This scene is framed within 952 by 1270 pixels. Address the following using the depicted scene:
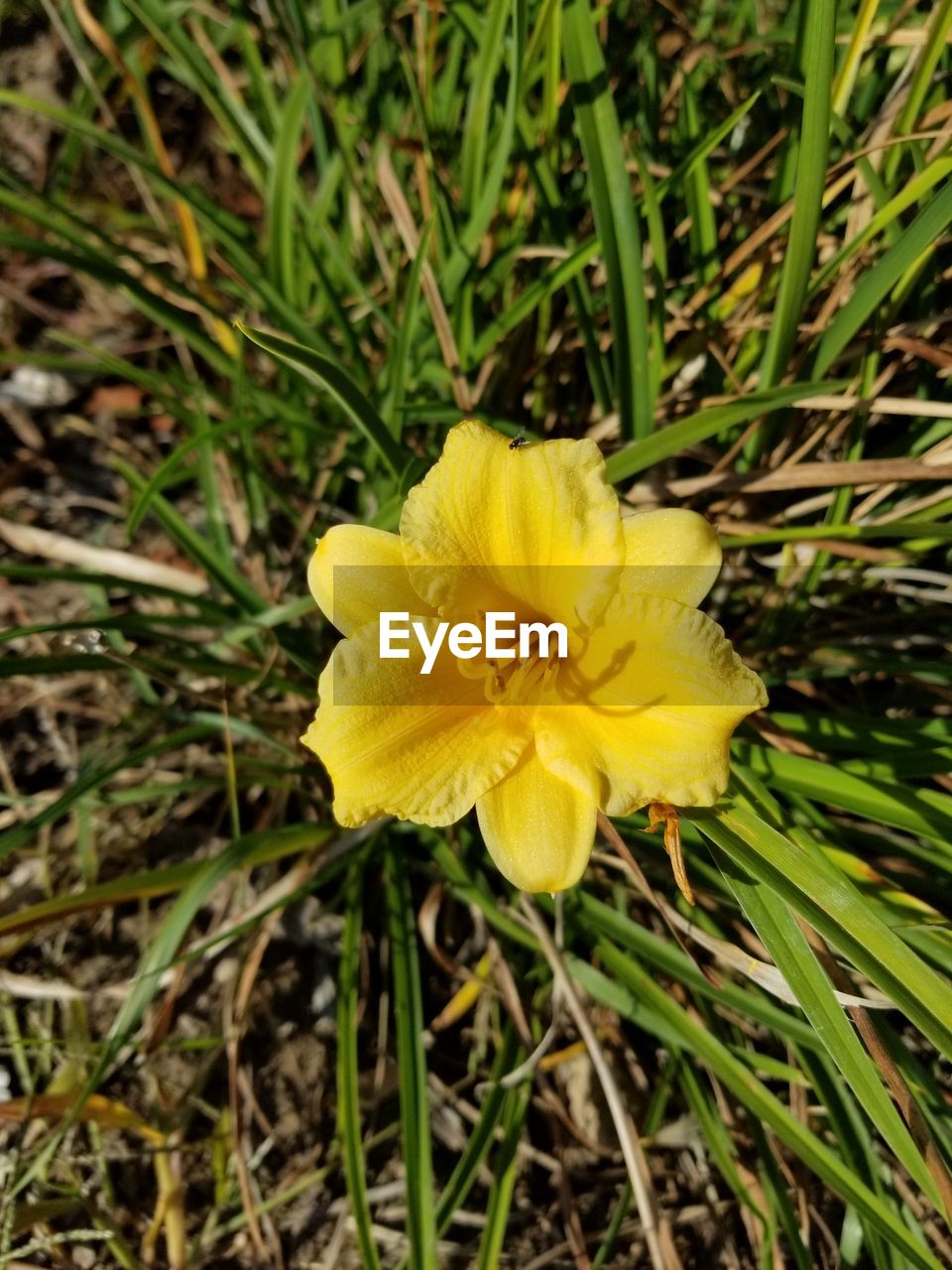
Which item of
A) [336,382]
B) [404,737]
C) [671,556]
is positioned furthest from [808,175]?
[404,737]

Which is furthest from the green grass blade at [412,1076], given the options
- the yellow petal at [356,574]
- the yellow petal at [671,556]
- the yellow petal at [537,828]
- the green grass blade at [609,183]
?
the green grass blade at [609,183]

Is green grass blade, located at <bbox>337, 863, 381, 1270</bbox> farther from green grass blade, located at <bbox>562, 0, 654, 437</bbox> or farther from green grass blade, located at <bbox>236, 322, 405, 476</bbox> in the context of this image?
green grass blade, located at <bbox>562, 0, 654, 437</bbox>

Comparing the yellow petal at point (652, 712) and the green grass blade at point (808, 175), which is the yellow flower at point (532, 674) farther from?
the green grass blade at point (808, 175)

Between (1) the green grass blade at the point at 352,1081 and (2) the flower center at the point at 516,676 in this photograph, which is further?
(1) the green grass blade at the point at 352,1081

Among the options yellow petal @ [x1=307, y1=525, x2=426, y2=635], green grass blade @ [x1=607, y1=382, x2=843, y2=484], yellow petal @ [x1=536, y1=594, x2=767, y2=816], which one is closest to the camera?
yellow petal @ [x1=536, y1=594, x2=767, y2=816]

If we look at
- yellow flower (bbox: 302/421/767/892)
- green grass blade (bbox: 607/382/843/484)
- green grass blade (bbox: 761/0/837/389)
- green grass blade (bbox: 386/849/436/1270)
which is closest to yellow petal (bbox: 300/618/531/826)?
yellow flower (bbox: 302/421/767/892)

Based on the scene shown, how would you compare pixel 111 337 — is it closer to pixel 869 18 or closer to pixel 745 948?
pixel 869 18

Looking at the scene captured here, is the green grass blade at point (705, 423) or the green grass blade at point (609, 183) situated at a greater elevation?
the green grass blade at point (609, 183)

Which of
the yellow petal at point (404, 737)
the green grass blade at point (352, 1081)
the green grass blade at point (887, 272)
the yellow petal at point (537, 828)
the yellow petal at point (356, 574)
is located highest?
the green grass blade at point (887, 272)
